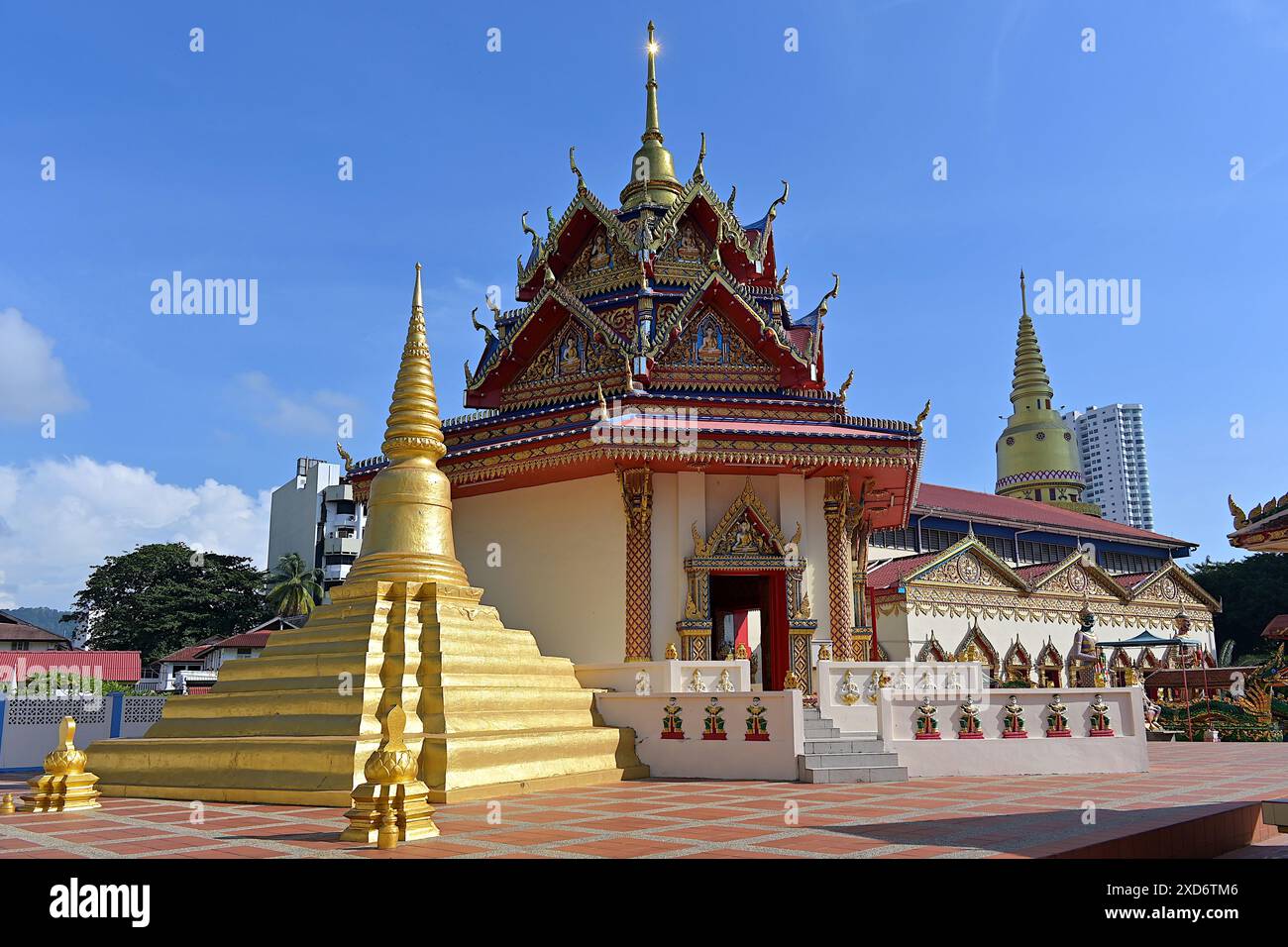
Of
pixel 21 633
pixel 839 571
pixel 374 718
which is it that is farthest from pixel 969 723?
pixel 21 633

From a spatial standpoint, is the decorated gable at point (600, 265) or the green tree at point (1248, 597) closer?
the decorated gable at point (600, 265)

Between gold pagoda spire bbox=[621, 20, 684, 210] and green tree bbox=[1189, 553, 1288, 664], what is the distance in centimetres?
4031

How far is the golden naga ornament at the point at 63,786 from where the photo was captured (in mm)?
8133

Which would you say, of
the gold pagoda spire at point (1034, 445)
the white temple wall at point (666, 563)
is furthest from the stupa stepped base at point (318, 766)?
the gold pagoda spire at point (1034, 445)

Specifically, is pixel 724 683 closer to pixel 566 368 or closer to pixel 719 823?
pixel 719 823

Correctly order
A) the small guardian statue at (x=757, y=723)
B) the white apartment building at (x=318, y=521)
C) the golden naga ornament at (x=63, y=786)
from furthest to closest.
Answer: the white apartment building at (x=318, y=521) < the small guardian statue at (x=757, y=723) < the golden naga ornament at (x=63, y=786)

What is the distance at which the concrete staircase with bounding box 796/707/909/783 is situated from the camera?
10445 millimetres

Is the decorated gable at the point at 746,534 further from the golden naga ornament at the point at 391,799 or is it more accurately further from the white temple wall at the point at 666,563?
the golden naga ornament at the point at 391,799

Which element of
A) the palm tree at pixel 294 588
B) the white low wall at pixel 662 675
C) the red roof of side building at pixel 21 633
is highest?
the palm tree at pixel 294 588

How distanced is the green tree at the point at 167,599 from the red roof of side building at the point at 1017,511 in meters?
36.3

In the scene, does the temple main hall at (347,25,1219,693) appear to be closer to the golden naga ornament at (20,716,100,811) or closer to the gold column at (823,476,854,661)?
the gold column at (823,476,854,661)

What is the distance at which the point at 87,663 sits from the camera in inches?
Answer: 1387

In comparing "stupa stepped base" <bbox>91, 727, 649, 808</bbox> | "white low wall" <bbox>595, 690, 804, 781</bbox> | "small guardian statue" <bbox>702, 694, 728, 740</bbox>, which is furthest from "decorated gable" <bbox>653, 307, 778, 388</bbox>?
"stupa stepped base" <bbox>91, 727, 649, 808</bbox>

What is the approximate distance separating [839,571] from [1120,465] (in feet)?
408
